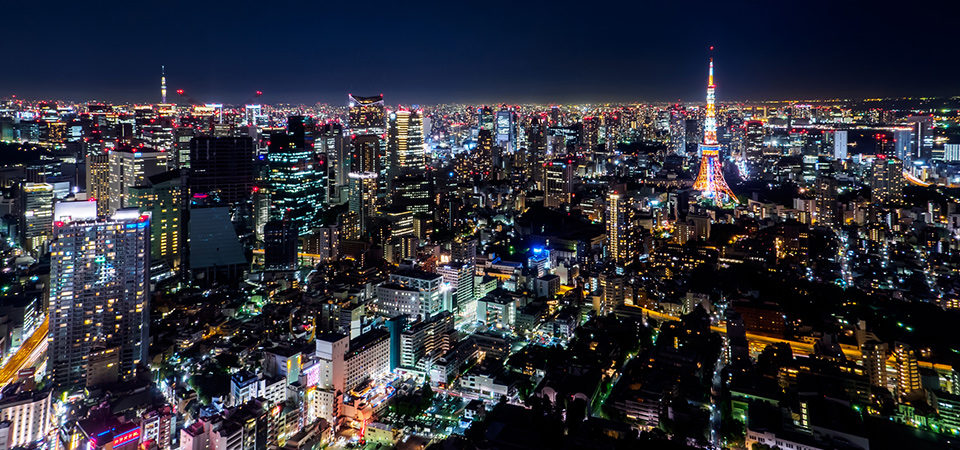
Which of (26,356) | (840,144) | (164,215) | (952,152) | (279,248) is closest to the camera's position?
(26,356)

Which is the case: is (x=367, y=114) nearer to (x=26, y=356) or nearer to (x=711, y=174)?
(x=711, y=174)

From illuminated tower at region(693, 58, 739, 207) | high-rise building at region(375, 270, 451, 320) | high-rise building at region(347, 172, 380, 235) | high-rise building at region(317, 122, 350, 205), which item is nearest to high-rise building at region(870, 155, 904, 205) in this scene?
illuminated tower at region(693, 58, 739, 207)

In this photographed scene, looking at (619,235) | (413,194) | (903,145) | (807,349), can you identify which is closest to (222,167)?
(413,194)

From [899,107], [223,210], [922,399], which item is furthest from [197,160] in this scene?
[899,107]

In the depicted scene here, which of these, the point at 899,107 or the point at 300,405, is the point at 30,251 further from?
the point at 899,107

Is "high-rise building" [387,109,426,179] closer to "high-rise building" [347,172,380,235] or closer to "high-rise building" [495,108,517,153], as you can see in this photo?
"high-rise building" [347,172,380,235]

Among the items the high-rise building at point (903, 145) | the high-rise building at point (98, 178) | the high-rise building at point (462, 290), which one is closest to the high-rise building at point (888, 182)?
the high-rise building at point (903, 145)

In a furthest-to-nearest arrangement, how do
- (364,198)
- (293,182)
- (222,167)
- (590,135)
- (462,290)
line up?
1. (590,135)
2. (222,167)
3. (293,182)
4. (364,198)
5. (462,290)
